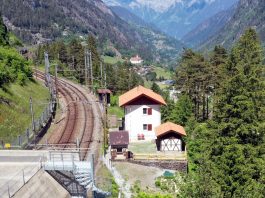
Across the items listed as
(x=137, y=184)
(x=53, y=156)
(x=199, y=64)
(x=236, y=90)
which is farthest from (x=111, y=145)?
(x=199, y=64)

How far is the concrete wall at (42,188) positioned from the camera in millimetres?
27975

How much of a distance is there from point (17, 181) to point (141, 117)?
2469 cm

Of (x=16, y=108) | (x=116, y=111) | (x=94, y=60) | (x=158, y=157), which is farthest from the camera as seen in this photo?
(x=94, y=60)

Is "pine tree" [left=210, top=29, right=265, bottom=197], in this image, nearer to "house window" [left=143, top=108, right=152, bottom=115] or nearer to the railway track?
the railway track

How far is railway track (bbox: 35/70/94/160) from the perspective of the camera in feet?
153

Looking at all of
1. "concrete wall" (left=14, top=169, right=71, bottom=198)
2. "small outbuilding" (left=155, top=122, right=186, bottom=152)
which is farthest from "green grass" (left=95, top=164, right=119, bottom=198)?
"small outbuilding" (left=155, top=122, right=186, bottom=152)

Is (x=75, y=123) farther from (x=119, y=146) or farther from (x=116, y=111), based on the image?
(x=116, y=111)

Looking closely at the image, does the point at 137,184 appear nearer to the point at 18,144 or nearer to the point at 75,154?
the point at 75,154

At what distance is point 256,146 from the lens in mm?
33094

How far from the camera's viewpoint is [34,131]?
47.0 m

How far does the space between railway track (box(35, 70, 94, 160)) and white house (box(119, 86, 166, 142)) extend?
193 inches

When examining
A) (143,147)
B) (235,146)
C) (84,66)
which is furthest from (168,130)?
(84,66)

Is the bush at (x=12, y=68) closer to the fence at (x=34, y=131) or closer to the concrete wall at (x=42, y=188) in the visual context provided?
the fence at (x=34, y=131)

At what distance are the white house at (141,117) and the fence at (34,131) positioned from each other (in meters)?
9.98
